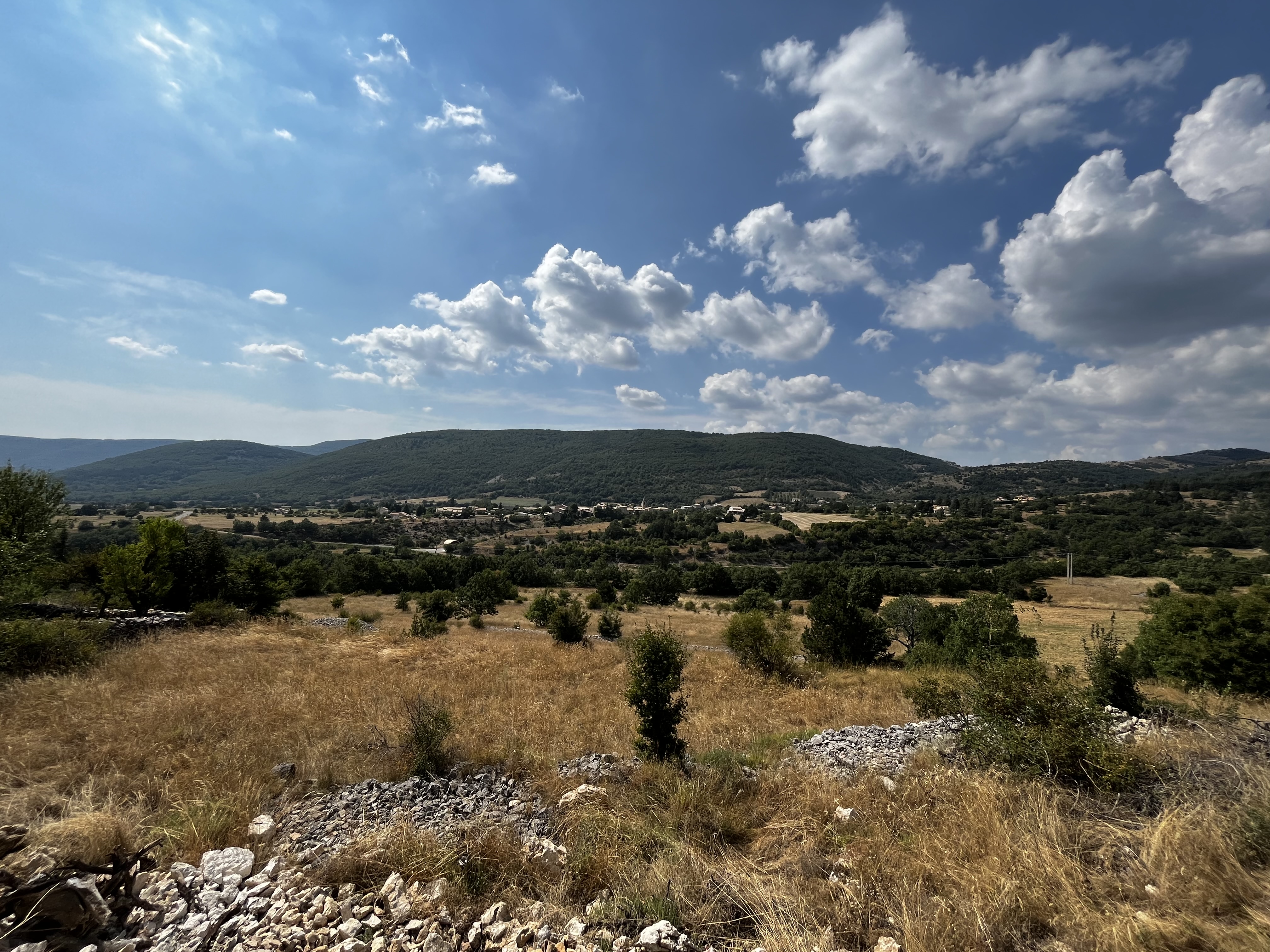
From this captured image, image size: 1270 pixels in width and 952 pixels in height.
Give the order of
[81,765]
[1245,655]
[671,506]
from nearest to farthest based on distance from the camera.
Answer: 1. [81,765]
2. [1245,655]
3. [671,506]

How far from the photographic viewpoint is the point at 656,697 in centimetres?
685

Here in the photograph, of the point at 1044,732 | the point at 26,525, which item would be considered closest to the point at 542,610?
the point at 26,525

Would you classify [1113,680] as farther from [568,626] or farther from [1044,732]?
[568,626]

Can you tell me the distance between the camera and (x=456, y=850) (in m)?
4.07

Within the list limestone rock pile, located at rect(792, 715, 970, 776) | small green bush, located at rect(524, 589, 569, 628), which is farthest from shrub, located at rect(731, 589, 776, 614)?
limestone rock pile, located at rect(792, 715, 970, 776)

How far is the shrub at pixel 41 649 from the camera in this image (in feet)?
30.3

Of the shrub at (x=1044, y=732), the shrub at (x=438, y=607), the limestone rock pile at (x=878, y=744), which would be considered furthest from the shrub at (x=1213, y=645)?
the shrub at (x=438, y=607)

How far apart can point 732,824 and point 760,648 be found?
40.2 ft

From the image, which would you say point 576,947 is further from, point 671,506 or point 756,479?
point 756,479

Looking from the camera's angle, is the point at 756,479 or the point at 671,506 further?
the point at 756,479

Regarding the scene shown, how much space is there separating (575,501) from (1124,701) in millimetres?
161340

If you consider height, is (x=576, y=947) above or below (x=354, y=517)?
above

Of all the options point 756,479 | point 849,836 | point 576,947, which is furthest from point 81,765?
point 756,479

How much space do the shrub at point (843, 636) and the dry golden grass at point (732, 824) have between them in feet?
42.8
